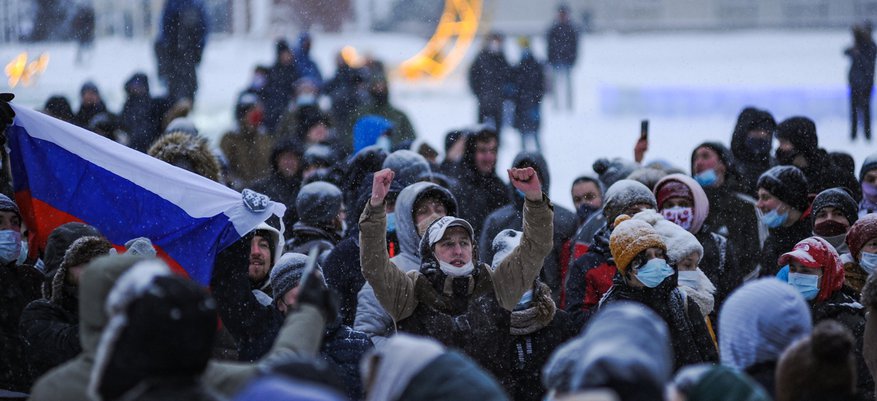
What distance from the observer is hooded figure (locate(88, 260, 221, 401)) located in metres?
3.42

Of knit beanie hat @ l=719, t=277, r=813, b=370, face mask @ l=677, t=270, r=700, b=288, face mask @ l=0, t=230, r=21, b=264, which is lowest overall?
face mask @ l=677, t=270, r=700, b=288

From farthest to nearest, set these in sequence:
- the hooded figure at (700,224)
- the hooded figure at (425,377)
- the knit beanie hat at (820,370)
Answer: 1. the hooded figure at (700,224)
2. the knit beanie hat at (820,370)
3. the hooded figure at (425,377)

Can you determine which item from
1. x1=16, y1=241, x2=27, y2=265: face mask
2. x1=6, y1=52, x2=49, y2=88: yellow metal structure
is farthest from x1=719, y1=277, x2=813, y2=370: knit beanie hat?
x1=6, y1=52, x2=49, y2=88: yellow metal structure

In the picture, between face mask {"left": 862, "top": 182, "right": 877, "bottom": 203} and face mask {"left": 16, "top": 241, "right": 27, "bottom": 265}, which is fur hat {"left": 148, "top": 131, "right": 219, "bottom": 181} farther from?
face mask {"left": 862, "top": 182, "right": 877, "bottom": 203}

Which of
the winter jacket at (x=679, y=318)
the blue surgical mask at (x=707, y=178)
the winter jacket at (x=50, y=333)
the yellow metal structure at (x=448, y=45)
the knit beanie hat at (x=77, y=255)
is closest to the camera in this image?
the winter jacket at (x=50, y=333)

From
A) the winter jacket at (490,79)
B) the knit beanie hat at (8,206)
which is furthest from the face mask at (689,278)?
the winter jacket at (490,79)

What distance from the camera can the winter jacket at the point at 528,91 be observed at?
18.5m

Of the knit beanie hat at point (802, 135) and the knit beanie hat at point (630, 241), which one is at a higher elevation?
the knit beanie hat at point (630, 241)

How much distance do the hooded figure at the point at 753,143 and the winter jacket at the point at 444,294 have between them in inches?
170

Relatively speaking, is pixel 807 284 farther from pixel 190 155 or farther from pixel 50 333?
pixel 190 155

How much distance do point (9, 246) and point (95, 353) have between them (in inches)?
91.2

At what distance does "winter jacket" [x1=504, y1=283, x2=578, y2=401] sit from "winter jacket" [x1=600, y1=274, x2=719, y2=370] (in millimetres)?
269

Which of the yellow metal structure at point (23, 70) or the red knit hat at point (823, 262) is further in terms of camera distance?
the yellow metal structure at point (23, 70)

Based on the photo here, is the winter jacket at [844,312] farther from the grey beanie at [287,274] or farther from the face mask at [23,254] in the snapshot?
the face mask at [23,254]
